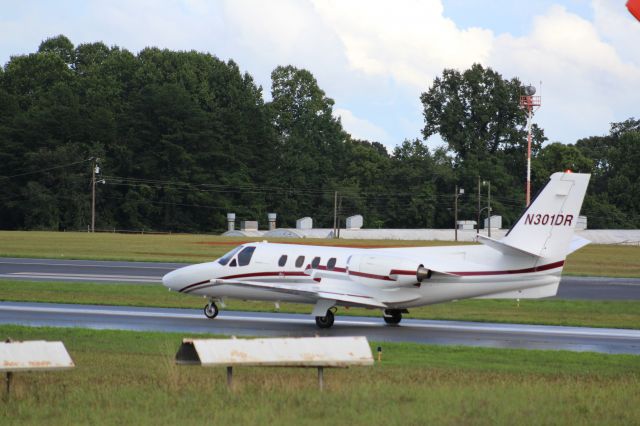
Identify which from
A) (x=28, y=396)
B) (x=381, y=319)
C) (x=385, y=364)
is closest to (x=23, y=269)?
(x=381, y=319)

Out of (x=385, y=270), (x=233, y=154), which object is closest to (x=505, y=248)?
(x=385, y=270)

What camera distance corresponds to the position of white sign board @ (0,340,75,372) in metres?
14.4

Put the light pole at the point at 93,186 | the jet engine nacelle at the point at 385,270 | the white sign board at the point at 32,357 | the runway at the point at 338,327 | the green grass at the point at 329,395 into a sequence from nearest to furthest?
the green grass at the point at 329,395 → the white sign board at the point at 32,357 → the runway at the point at 338,327 → the jet engine nacelle at the point at 385,270 → the light pole at the point at 93,186

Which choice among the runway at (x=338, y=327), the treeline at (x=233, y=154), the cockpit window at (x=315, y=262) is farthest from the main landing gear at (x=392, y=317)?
the treeline at (x=233, y=154)

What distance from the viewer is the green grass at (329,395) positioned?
41.9 feet

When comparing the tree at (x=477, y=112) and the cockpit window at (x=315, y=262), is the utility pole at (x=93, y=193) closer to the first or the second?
the tree at (x=477, y=112)

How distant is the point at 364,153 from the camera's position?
134 m

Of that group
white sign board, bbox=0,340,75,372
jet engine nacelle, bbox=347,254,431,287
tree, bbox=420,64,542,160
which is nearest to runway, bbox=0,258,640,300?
jet engine nacelle, bbox=347,254,431,287

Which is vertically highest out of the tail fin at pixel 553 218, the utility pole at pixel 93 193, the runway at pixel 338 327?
the utility pole at pixel 93 193

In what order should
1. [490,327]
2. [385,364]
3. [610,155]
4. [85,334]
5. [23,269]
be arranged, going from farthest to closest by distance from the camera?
[610,155] < [23,269] < [490,327] < [85,334] < [385,364]

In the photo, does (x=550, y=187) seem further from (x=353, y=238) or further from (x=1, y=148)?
(x=1, y=148)

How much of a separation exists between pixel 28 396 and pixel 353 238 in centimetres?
8499

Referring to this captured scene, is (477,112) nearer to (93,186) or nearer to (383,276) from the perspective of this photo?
(93,186)

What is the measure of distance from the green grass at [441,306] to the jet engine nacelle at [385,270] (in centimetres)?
426
